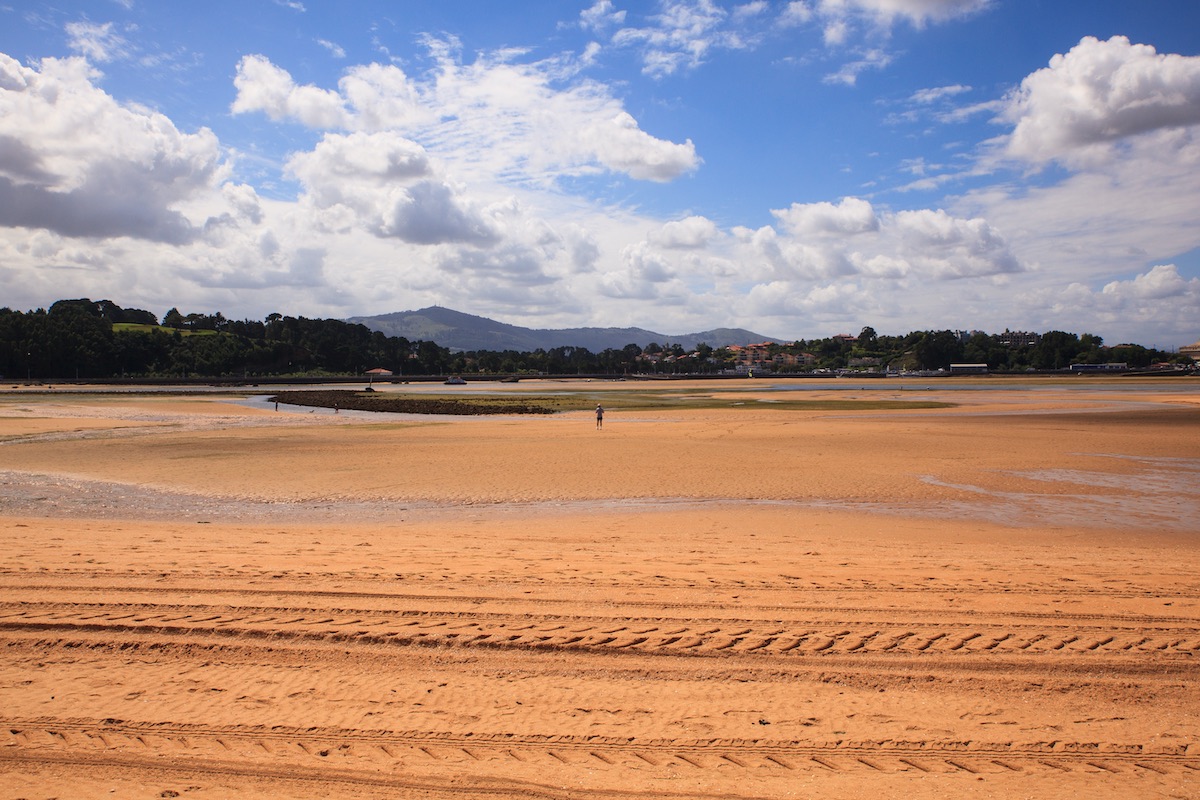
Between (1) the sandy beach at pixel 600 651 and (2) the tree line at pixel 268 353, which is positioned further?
(2) the tree line at pixel 268 353

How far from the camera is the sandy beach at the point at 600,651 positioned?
166 inches

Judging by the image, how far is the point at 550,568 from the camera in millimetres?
8594

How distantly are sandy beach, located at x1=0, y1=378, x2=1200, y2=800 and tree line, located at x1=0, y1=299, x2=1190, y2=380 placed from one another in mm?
111432

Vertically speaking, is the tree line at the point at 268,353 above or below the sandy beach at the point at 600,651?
above

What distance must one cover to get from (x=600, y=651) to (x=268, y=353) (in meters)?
133

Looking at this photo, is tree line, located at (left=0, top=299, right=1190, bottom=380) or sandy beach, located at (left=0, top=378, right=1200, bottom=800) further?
tree line, located at (left=0, top=299, right=1190, bottom=380)

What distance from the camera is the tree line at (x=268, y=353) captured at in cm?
10319

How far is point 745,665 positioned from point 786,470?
14.4 meters

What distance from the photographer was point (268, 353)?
411 ft

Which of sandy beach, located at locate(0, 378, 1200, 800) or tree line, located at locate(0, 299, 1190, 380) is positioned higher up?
tree line, located at locate(0, 299, 1190, 380)

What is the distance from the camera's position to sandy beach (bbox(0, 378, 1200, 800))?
4.22 m

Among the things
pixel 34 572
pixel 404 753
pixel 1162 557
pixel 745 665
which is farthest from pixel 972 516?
pixel 34 572

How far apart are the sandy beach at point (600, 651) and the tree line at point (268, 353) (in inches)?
4387

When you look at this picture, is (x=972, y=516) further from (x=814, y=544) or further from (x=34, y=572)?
(x=34, y=572)
